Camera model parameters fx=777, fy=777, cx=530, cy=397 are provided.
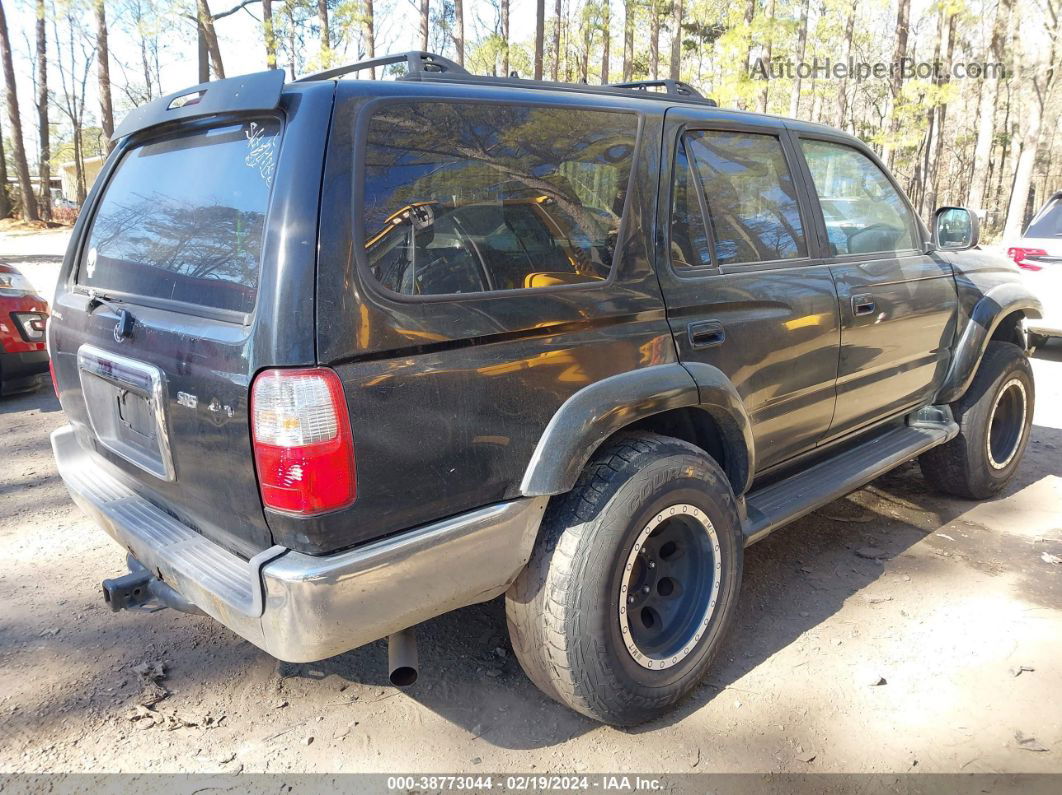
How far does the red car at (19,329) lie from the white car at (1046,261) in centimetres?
873

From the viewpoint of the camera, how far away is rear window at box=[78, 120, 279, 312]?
204cm

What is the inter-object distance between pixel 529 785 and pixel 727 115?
248 cm

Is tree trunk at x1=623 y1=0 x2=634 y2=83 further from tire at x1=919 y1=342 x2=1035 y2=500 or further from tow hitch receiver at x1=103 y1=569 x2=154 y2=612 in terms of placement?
tow hitch receiver at x1=103 y1=569 x2=154 y2=612

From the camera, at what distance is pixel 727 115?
3.02 metres

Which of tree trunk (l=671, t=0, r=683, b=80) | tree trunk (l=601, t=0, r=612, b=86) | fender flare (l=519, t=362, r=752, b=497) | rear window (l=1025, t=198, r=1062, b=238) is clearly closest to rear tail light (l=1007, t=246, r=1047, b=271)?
rear window (l=1025, t=198, r=1062, b=238)

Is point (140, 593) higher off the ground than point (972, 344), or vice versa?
point (972, 344)

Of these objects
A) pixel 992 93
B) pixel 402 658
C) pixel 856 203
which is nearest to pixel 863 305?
pixel 856 203

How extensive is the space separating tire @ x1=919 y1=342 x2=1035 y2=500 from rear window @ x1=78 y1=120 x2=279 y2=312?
3761mm

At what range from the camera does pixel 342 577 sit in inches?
74.1

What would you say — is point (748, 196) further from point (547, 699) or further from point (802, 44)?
point (802, 44)

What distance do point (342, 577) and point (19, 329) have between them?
17.3 ft

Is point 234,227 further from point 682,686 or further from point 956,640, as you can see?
point 956,640

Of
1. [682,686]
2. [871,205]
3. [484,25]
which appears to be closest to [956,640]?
[682,686]

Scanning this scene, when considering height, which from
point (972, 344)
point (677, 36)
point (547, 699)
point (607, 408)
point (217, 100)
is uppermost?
point (677, 36)
